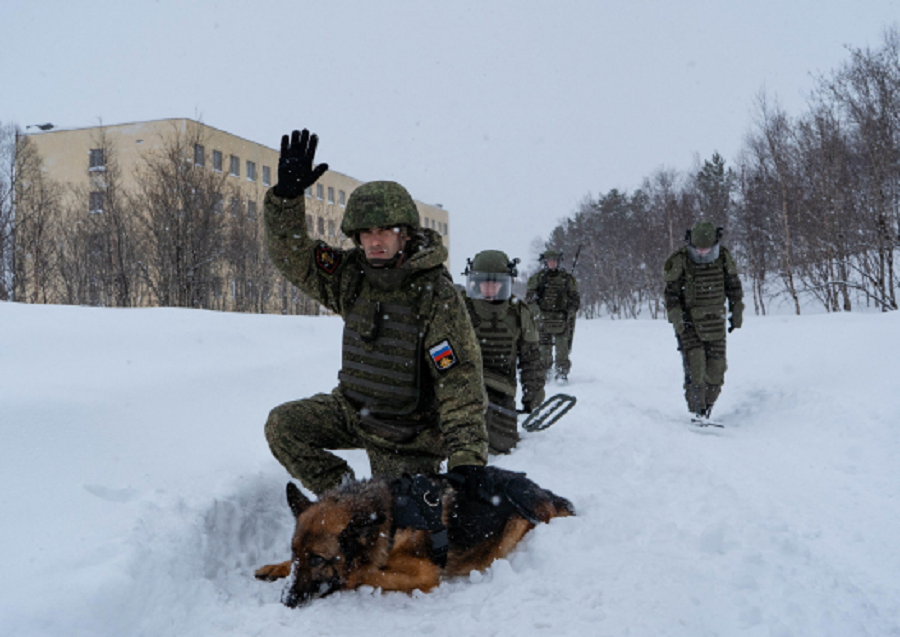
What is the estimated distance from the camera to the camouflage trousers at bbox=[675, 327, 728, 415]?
6184mm

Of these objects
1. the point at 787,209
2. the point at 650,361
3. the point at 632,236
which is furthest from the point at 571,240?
the point at 650,361

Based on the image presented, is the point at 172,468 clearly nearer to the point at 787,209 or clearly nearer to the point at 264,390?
the point at 264,390

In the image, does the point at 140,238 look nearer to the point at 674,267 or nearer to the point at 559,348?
the point at 559,348

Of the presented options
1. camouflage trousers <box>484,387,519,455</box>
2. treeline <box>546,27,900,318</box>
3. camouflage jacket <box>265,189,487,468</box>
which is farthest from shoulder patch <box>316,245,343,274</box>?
treeline <box>546,27,900,318</box>

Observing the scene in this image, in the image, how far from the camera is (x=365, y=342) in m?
2.95

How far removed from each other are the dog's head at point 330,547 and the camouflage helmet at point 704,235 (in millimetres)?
5326

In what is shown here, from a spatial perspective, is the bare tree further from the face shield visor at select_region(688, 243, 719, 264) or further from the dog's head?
the dog's head

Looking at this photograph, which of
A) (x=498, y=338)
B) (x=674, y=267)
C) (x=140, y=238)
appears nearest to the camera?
(x=498, y=338)

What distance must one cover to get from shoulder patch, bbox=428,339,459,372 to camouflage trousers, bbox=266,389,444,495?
515mm

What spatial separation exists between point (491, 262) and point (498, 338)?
31.4 inches

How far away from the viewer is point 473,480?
2.40 m

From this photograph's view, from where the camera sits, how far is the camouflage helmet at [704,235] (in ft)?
19.9

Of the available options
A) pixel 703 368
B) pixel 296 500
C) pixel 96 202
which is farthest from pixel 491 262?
pixel 96 202

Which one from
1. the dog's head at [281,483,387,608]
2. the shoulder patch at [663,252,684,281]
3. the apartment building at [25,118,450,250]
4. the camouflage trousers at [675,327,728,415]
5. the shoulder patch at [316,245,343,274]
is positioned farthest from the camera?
the apartment building at [25,118,450,250]
